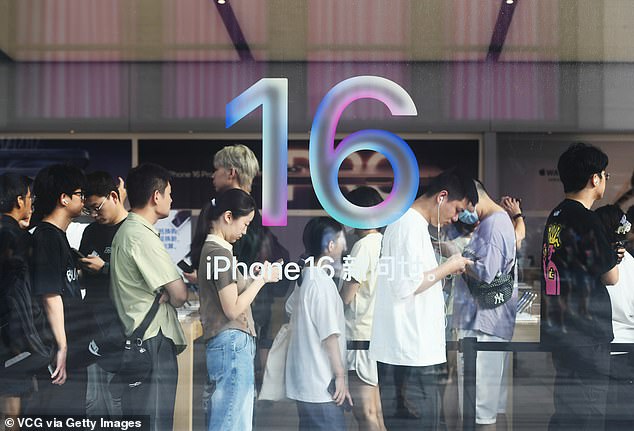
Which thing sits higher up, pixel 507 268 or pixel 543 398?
pixel 507 268

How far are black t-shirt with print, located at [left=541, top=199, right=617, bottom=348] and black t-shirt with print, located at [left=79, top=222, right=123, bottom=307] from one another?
1.96 m

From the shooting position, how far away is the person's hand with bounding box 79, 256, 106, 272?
373cm

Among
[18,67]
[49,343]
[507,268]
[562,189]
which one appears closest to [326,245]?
[507,268]

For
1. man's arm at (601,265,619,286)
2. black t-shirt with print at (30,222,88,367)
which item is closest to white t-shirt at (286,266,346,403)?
black t-shirt with print at (30,222,88,367)

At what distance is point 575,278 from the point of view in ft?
12.3

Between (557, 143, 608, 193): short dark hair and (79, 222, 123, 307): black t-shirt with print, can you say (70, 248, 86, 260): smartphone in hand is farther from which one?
(557, 143, 608, 193): short dark hair

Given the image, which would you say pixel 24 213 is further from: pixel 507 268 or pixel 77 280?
pixel 507 268

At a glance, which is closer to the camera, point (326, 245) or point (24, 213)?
point (326, 245)

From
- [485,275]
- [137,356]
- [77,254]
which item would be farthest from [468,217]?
[77,254]

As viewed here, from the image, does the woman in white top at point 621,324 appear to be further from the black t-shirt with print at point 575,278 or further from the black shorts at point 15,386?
the black shorts at point 15,386

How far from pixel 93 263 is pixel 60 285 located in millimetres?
215

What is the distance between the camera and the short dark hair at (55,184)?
12.5 feet

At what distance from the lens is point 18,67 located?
3.87m

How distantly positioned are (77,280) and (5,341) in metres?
0.51
